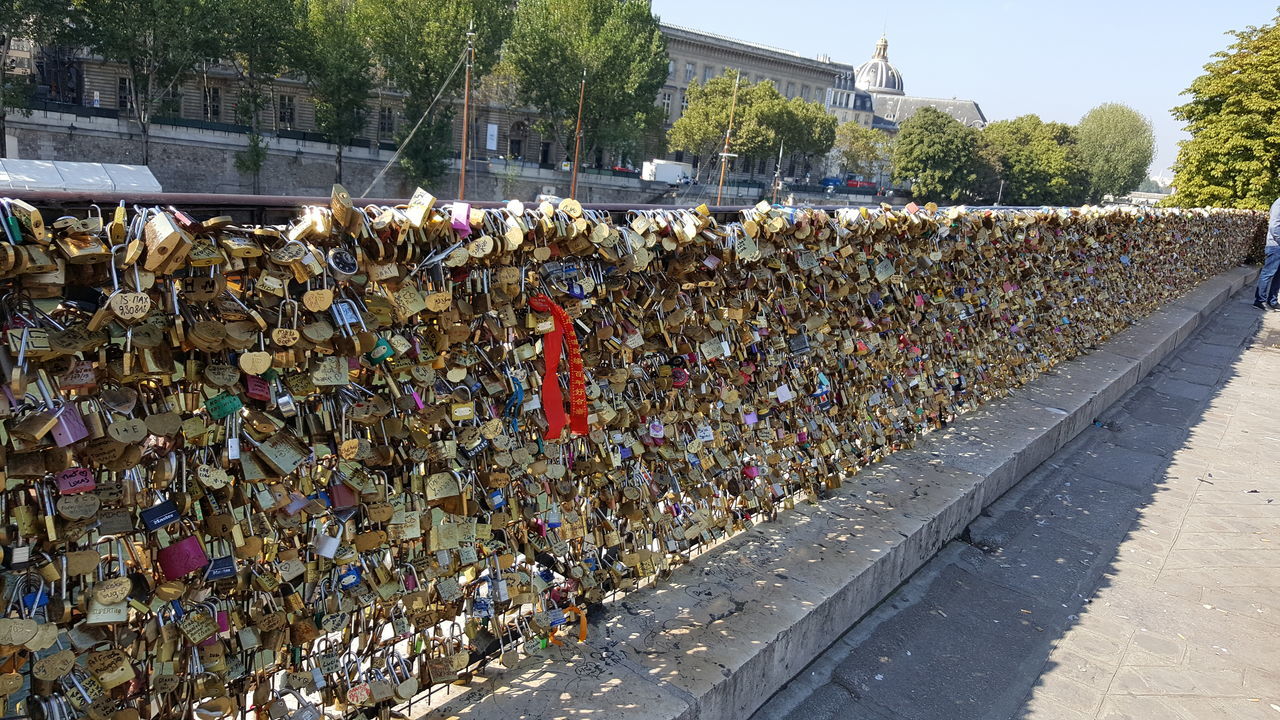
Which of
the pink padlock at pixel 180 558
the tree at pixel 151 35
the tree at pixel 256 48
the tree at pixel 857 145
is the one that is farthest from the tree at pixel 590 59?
the pink padlock at pixel 180 558

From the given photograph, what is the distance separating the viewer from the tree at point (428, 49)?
4353 centimetres

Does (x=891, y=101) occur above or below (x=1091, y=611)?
above

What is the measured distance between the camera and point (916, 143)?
72875 mm

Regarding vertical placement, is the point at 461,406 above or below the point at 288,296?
below

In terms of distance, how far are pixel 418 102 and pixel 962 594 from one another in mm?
47150

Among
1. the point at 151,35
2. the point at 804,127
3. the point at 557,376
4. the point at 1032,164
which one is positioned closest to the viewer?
the point at 557,376

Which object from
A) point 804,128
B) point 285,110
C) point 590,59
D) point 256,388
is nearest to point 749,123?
point 804,128

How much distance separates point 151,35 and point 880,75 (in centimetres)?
11387

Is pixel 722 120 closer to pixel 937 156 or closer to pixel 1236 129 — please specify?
pixel 937 156

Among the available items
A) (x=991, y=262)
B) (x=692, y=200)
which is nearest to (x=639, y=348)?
(x=991, y=262)

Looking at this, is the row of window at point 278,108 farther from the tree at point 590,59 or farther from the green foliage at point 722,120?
the green foliage at point 722,120

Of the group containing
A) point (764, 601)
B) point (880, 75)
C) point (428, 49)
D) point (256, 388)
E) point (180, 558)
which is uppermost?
point (880, 75)

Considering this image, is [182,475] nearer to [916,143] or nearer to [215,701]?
[215,701]

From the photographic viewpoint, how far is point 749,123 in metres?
62.0
